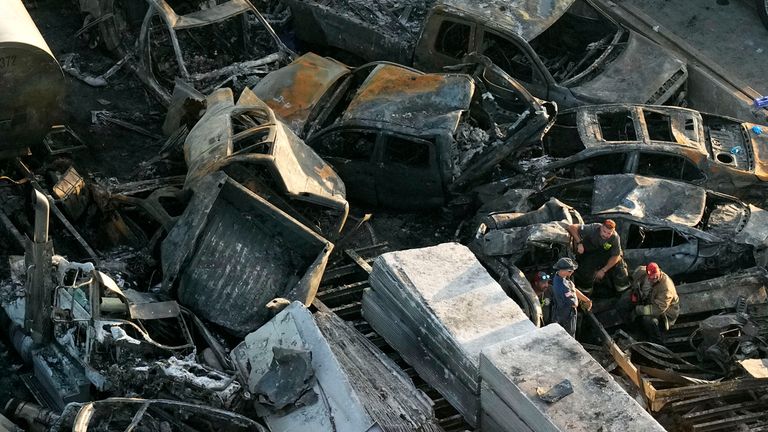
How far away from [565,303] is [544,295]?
0.34 metres

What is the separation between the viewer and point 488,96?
40.3 ft

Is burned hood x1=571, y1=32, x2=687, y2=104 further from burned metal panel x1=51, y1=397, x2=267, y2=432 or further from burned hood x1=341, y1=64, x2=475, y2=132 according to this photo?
burned metal panel x1=51, y1=397, x2=267, y2=432

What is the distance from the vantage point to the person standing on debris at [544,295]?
10.5 metres

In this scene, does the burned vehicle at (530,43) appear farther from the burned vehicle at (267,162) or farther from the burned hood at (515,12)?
the burned vehicle at (267,162)

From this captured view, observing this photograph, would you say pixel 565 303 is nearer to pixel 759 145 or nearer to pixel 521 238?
pixel 521 238

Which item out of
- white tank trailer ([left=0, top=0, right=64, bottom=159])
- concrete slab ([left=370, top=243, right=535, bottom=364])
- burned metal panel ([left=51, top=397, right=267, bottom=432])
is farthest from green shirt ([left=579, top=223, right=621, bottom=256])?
white tank trailer ([left=0, top=0, right=64, bottom=159])

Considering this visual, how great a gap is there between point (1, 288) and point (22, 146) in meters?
2.12

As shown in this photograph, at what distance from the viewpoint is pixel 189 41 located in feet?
44.3

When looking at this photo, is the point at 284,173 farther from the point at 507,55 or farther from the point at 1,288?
the point at 507,55

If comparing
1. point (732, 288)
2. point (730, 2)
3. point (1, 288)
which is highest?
point (730, 2)

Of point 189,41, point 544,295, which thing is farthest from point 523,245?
point 189,41

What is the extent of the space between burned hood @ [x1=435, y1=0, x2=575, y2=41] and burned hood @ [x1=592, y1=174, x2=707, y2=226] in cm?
233

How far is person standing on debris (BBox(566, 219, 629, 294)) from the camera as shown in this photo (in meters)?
10.7

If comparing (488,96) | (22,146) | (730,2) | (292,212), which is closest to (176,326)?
(292,212)
